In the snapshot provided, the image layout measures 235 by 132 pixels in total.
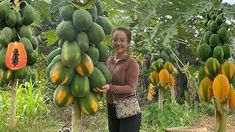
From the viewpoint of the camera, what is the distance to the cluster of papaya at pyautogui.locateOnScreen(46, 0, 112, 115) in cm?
230

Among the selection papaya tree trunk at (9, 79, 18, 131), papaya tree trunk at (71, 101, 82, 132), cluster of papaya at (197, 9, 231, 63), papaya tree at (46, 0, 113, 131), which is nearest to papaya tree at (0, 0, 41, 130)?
papaya tree trunk at (9, 79, 18, 131)

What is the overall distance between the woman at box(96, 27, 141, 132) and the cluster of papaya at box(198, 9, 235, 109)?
563mm

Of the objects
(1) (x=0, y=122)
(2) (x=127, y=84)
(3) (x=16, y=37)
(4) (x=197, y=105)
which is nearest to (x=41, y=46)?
(4) (x=197, y=105)

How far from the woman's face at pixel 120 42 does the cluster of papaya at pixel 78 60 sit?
1.07 m

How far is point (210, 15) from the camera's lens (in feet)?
10.5

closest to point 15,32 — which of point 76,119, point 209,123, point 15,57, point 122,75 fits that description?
point 15,57

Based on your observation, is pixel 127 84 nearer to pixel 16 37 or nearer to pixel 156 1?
pixel 156 1

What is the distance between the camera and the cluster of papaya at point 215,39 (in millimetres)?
3163

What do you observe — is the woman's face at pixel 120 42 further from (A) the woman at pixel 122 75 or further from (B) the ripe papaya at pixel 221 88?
(B) the ripe papaya at pixel 221 88

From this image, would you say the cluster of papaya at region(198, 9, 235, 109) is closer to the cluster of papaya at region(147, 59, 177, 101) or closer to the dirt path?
the cluster of papaya at region(147, 59, 177, 101)

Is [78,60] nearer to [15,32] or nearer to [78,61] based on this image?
[78,61]

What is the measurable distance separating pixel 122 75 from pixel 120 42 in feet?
0.83

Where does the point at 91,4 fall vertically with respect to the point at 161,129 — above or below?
above

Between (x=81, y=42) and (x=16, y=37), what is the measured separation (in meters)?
2.77
